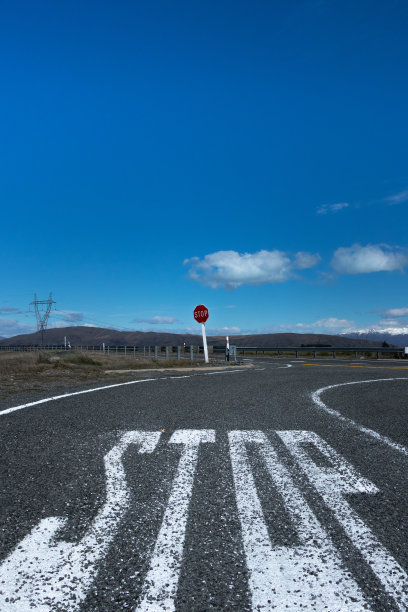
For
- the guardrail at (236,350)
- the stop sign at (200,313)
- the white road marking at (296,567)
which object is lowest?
the white road marking at (296,567)

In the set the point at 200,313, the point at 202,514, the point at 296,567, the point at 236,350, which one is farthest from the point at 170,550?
the point at 236,350

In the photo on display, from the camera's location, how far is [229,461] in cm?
451

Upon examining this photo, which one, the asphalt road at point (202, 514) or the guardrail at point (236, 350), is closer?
the asphalt road at point (202, 514)

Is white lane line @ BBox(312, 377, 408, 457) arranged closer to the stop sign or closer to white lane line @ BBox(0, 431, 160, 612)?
white lane line @ BBox(0, 431, 160, 612)

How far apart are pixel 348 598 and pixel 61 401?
7.06 metres

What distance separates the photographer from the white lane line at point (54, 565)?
2.15 meters

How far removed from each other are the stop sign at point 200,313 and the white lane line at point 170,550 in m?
20.7

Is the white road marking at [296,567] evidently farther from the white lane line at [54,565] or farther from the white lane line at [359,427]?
the white lane line at [359,427]

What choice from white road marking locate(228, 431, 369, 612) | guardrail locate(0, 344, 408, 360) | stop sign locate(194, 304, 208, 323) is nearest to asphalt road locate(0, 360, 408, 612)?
white road marking locate(228, 431, 369, 612)

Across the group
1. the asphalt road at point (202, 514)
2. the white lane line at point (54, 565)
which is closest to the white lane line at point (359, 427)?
the asphalt road at point (202, 514)

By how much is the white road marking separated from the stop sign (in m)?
21.7

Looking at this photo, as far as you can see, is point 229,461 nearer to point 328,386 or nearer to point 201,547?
point 201,547

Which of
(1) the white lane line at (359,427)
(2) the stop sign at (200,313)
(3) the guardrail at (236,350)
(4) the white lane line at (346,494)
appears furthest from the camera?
(3) the guardrail at (236,350)

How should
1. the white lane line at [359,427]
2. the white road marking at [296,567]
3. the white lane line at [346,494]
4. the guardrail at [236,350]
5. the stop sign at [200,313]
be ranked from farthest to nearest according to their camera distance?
the guardrail at [236,350] → the stop sign at [200,313] → the white lane line at [359,427] → the white lane line at [346,494] → the white road marking at [296,567]
